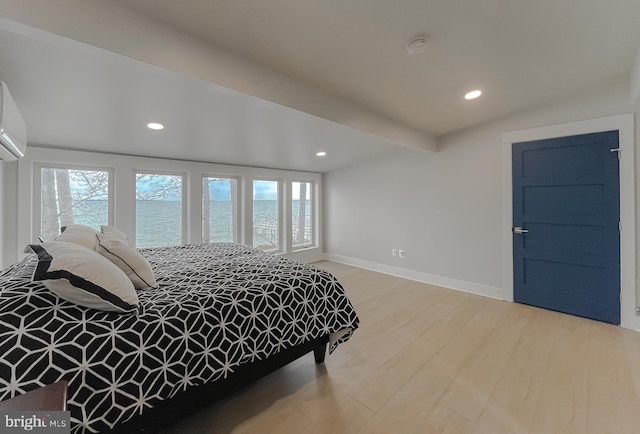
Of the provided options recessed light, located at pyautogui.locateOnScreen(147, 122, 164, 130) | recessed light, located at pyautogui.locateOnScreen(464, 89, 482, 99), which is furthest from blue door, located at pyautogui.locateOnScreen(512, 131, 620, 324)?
recessed light, located at pyautogui.locateOnScreen(147, 122, 164, 130)

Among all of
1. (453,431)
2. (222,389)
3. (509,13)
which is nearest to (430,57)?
(509,13)

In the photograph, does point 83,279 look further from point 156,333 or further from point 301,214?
point 301,214

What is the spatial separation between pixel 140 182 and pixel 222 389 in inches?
125

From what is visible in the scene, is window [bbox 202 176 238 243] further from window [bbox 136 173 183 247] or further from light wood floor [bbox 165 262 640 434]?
light wood floor [bbox 165 262 640 434]

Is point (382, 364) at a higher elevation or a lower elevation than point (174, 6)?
lower

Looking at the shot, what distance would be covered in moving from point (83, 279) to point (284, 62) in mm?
1769

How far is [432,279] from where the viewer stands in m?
4.04

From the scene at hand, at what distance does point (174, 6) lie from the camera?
1.38m

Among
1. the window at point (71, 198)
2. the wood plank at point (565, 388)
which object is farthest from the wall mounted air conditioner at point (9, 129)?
the wood plank at point (565, 388)

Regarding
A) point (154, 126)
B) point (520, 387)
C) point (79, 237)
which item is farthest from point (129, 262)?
point (520, 387)

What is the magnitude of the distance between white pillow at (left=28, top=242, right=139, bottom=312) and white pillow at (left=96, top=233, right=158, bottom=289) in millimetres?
285

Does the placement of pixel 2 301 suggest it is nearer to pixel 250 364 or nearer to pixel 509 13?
pixel 250 364

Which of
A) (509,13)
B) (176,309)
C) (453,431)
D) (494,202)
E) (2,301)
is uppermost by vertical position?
(509,13)

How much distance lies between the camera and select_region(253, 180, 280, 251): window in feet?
15.9
